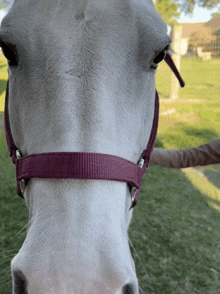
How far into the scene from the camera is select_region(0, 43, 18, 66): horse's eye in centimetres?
125

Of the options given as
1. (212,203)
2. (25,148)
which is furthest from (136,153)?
(212,203)

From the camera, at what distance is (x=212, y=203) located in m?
4.86

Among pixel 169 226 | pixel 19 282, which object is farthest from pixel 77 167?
pixel 169 226

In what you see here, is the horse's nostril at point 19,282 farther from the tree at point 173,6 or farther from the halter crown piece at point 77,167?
the tree at point 173,6

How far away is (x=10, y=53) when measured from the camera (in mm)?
1296

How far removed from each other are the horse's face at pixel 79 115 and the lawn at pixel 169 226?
761 mm

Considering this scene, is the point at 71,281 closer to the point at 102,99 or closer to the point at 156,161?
the point at 102,99

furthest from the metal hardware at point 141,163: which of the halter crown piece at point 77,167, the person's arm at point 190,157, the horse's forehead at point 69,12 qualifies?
the person's arm at point 190,157

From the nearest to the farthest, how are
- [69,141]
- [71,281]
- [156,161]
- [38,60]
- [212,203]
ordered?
1. [71,281]
2. [69,141]
3. [38,60]
4. [156,161]
5. [212,203]

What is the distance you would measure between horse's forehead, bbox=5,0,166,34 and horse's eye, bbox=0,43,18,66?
99 mm

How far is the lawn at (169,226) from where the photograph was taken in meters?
3.09

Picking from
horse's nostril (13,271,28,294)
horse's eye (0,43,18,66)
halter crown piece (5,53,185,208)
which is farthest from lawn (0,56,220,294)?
horse's eye (0,43,18,66)

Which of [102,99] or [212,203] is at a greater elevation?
[102,99]

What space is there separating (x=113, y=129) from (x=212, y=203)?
14.1 feet
